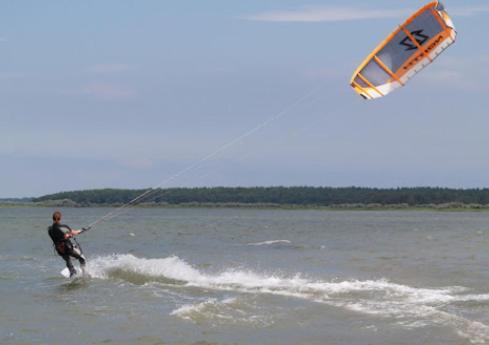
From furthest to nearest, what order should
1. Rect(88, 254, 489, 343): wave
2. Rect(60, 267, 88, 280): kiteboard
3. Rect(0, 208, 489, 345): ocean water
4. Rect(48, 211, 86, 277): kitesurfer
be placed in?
Rect(60, 267, 88, 280): kiteboard, Rect(48, 211, 86, 277): kitesurfer, Rect(88, 254, 489, 343): wave, Rect(0, 208, 489, 345): ocean water

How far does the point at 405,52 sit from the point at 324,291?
4.57m

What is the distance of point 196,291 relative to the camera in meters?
15.2

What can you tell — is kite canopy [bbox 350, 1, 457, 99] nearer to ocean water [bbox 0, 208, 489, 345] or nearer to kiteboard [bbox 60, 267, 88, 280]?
ocean water [bbox 0, 208, 489, 345]

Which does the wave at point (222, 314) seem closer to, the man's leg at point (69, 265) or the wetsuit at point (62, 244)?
the wetsuit at point (62, 244)

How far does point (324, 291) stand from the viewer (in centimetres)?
1486

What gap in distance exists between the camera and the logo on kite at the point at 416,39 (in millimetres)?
14672

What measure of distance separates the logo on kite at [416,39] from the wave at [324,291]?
4.45 metres

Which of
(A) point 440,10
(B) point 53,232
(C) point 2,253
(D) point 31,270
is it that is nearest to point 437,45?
(A) point 440,10

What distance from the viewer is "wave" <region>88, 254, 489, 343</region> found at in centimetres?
1192

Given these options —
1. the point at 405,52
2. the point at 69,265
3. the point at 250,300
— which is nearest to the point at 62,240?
the point at 69,265

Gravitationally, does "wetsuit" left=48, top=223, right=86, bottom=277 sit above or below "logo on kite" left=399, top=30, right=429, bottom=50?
below

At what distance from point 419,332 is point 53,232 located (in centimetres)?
805

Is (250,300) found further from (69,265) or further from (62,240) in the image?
(69,265)

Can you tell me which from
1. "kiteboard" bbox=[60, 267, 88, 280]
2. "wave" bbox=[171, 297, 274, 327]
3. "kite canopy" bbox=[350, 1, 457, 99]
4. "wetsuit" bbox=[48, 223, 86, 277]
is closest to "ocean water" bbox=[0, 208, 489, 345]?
"wave" bbox=[171, 297, 274, 327]
